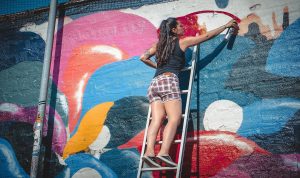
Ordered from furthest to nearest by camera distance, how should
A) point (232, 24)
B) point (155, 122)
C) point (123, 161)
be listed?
point (123, 161)
point (232, 24)
point (155, 122)

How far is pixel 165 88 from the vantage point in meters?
4.03

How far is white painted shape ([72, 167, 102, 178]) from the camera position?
4.87 meters

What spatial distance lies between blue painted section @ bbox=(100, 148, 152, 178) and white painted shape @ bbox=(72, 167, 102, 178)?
9.2 inches

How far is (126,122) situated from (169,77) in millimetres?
1304

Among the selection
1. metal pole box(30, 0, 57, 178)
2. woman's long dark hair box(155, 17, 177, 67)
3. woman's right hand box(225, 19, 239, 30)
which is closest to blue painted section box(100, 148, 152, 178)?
metal pole box(30, 0, 57, 178)

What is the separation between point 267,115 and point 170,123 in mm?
1387

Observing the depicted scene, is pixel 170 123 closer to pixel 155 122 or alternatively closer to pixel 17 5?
pixel 155 122

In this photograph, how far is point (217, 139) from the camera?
4309mm

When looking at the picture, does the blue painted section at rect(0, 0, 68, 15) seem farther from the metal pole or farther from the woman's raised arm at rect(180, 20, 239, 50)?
the woman's raised arm at rect(180, 20, 239, 50)

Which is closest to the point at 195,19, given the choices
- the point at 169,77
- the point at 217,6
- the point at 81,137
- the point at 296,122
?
the point at 217,6

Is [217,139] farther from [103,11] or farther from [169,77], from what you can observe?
[103,11]

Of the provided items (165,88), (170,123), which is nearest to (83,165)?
(170,123)

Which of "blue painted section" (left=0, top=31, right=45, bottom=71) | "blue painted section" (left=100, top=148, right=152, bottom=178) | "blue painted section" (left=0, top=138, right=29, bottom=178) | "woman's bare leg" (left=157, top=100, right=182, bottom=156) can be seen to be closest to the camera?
"woman's bare leg" (left=157, top=100, right=182, bottom=156)

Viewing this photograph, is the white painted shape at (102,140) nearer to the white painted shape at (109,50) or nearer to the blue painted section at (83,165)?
the blue painted section at (83,165)
